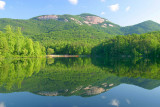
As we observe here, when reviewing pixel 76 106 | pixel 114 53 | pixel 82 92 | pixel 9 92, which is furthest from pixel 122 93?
pixel 114 53

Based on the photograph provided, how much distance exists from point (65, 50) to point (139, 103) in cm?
12478

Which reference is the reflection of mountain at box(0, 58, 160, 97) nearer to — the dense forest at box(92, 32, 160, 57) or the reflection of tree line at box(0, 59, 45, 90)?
the reflection of tree line at box(0, 59, 45, 90)

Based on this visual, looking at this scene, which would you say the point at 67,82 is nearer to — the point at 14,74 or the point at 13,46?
the point at 14,74

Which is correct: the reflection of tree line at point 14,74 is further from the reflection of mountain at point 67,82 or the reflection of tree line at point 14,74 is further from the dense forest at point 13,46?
the dense forest at point 13,46

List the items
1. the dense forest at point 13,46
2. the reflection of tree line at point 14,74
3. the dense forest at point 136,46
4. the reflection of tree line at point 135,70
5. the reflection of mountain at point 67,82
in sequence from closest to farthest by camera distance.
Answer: the reflection of mountain at point 67,82, the reflection of tree line at point 14,74, the reflection of tree line at point 135,70, the dense forest at point 13,46, the dense forest at point 136,46

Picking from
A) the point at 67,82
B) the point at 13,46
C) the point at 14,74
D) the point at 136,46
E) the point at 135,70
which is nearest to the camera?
the point at 67,82

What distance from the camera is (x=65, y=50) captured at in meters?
132

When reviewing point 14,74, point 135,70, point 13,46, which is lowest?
point 14,74

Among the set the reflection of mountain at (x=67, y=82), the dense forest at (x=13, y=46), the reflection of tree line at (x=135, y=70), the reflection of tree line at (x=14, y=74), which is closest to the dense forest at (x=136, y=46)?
the reflection of tree line at (x=135, y=70)

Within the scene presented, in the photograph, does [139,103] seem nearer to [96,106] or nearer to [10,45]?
[96,106]

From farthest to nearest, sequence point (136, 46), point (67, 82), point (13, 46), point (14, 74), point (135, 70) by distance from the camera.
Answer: point (136, 46)
point (13, 46)
point (135, 70)
point (14, 74)
point (67, 82)

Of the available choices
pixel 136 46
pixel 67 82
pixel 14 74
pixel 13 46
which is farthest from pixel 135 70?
pixel 136 46

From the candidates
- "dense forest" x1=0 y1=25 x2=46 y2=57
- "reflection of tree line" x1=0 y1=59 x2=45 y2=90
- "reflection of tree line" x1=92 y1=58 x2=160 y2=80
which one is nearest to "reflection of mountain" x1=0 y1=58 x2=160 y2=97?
"reflection of tree line" x1=0 y1=59 x2=45 y2=90

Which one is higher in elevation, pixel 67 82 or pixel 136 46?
pixel 136 46
